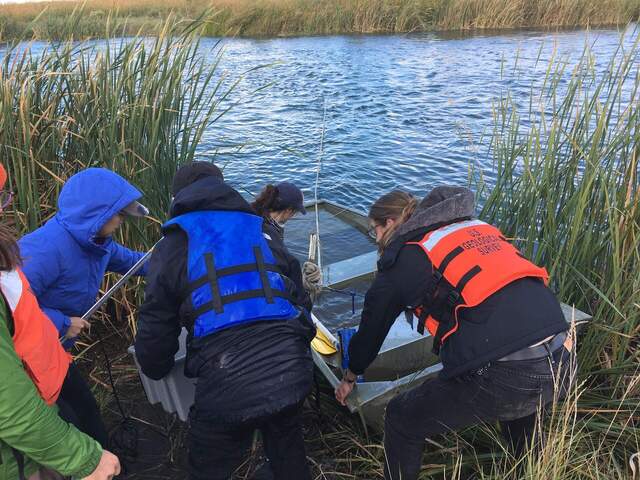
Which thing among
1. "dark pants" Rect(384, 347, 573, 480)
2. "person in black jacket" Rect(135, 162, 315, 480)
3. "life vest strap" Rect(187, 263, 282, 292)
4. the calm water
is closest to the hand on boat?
"dark pants" Rect(384, 347, 573, 480)

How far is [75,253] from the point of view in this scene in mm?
2213

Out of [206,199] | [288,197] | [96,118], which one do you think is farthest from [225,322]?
[96,118]

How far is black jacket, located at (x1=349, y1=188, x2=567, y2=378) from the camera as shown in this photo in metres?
1.79

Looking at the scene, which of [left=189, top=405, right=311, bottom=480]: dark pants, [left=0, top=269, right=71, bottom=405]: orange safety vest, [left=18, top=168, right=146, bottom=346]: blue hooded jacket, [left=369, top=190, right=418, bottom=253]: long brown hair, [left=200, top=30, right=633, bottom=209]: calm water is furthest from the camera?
[left=200, top=30, right=633, bottom=209]: calm water

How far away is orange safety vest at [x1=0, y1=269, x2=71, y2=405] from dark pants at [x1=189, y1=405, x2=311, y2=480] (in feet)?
2.15

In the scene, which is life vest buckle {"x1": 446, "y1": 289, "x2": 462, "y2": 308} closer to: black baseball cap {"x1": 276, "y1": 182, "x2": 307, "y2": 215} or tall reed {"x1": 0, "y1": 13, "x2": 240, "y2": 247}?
black baseball cap {"x1": 276, "y1": 182, "x2": 307, "y2": 215}

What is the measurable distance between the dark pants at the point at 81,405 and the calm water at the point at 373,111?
314cm

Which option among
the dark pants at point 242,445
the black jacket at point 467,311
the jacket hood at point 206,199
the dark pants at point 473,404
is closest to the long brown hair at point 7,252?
the jacket hood at point 206,199

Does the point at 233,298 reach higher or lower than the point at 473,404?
higher

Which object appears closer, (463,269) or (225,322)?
(225,322)

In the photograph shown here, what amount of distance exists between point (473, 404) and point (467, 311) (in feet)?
1.34

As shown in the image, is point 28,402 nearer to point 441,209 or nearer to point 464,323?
point 464,323

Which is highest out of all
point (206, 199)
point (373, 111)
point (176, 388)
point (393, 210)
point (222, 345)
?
point (206, 199)

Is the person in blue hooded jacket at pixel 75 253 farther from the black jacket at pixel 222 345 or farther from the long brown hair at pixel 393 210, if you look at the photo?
the long brown hair at pixel 393 210
